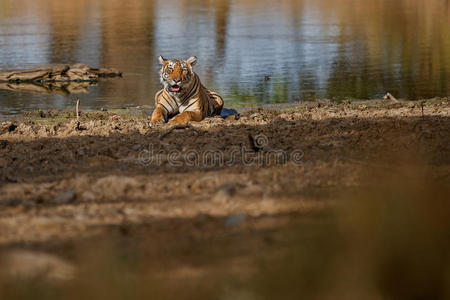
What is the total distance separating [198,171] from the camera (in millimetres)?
7230

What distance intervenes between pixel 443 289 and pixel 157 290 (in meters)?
1.74

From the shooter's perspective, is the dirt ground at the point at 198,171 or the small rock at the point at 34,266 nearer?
the small rock at the point at 34,266

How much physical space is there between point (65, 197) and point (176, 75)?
5768mm

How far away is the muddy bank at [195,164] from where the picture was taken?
20.0ft

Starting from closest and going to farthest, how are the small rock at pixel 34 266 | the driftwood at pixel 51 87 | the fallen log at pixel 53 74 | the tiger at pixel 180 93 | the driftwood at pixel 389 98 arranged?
the small rock at pixel 34 266, the tiger at pixel 180 93, the driftwood at pixel 389 98, the driftwood at pixel 51 87, the fallen log at pixel 53 74

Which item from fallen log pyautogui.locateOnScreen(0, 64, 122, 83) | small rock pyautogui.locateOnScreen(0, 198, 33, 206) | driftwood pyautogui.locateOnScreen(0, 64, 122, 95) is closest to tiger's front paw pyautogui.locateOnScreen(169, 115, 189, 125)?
small rock pyautogui.locateOnScreen(0, 198, 33, 206)

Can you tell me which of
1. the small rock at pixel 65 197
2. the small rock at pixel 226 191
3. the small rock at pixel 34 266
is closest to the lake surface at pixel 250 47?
the small rock at pixel 226 191

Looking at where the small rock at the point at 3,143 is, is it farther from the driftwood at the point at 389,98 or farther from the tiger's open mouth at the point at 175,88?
the driftwood at the point at 389,98

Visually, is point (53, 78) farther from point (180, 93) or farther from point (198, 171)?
point (198, 171)

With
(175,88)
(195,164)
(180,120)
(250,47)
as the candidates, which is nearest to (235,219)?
(195,164)

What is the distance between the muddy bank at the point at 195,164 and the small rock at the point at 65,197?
0.01 meters

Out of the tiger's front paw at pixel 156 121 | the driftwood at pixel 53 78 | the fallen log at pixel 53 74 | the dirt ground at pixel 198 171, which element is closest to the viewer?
the dirt ground at pixel 198 171

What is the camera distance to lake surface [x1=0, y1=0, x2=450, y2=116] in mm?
15242

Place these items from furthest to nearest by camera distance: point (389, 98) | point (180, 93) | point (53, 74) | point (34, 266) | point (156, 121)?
1. point (53, 74)
2. point (389, 98)
3. point (180, 93)
4. point (156, 121)
5. point (34, 266)
